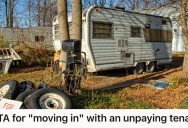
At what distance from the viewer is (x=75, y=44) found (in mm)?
4539

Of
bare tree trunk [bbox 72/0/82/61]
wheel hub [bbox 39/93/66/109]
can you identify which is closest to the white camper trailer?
bare tree trunk [bbox 72/0/82/61]

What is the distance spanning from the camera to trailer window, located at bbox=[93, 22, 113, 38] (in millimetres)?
7739

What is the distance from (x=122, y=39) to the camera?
8.65 metres

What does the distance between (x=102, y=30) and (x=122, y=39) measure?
4.00 feet

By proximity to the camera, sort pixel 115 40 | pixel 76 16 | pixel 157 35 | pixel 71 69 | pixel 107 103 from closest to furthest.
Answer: pixel 107 103 → pixel 71 69 → pixel 76 16 → pixel 115 40 → pixel 157 35

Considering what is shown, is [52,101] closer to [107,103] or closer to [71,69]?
[71,69]

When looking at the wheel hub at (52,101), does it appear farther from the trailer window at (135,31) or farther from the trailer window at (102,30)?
the trailer window at (135,31)

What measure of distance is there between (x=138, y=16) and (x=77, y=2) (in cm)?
514

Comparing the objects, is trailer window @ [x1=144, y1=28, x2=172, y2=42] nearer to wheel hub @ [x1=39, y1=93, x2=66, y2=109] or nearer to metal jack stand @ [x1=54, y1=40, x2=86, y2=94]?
metal jack stand @ [x1=54, y1=40, x2=86, y2=94]

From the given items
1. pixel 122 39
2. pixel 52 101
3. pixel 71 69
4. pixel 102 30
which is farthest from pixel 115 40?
pixel 52 101

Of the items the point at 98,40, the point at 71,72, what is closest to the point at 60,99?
the point at 71,72

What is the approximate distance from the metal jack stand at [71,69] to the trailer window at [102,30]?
3072 mm

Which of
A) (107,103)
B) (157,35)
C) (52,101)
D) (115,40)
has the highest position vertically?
(157,35)

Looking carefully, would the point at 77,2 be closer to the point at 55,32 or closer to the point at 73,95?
the point at 73,95
